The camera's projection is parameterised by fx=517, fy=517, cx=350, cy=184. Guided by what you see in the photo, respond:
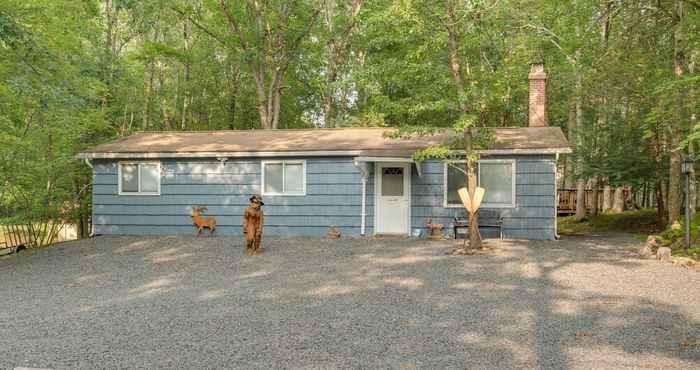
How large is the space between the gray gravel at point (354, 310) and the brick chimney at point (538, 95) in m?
4.88

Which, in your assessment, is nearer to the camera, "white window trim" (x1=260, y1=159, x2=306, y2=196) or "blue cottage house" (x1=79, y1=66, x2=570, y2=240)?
"blue cottage house" (x1=79, y1=66, x2=570, y2=240)

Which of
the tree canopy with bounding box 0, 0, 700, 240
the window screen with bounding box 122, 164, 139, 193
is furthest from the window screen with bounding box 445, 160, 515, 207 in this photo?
the window screen with bounding box 122, 164, 139, 193

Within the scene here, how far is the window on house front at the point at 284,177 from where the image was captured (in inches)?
532

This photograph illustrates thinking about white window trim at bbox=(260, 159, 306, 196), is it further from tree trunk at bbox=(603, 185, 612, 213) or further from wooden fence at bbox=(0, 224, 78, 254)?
tree trunk at bbox=(603, 185, 612, 213)

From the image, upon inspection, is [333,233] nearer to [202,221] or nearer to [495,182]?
[202,221]

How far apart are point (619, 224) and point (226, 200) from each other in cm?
1342

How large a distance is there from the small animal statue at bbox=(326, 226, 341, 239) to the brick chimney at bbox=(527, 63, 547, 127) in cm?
640

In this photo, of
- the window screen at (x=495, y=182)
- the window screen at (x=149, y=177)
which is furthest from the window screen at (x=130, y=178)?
the window screen at (x=495, y=182)

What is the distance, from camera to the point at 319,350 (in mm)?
4793

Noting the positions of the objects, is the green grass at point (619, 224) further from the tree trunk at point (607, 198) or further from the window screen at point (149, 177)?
the window screen at point (149, 177)

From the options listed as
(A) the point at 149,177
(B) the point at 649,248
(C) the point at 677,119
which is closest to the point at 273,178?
(A) the point at 149,177

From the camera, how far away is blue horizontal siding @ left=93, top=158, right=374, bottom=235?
1329cm

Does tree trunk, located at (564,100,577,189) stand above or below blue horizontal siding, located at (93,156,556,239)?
above

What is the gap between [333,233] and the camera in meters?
13.2
